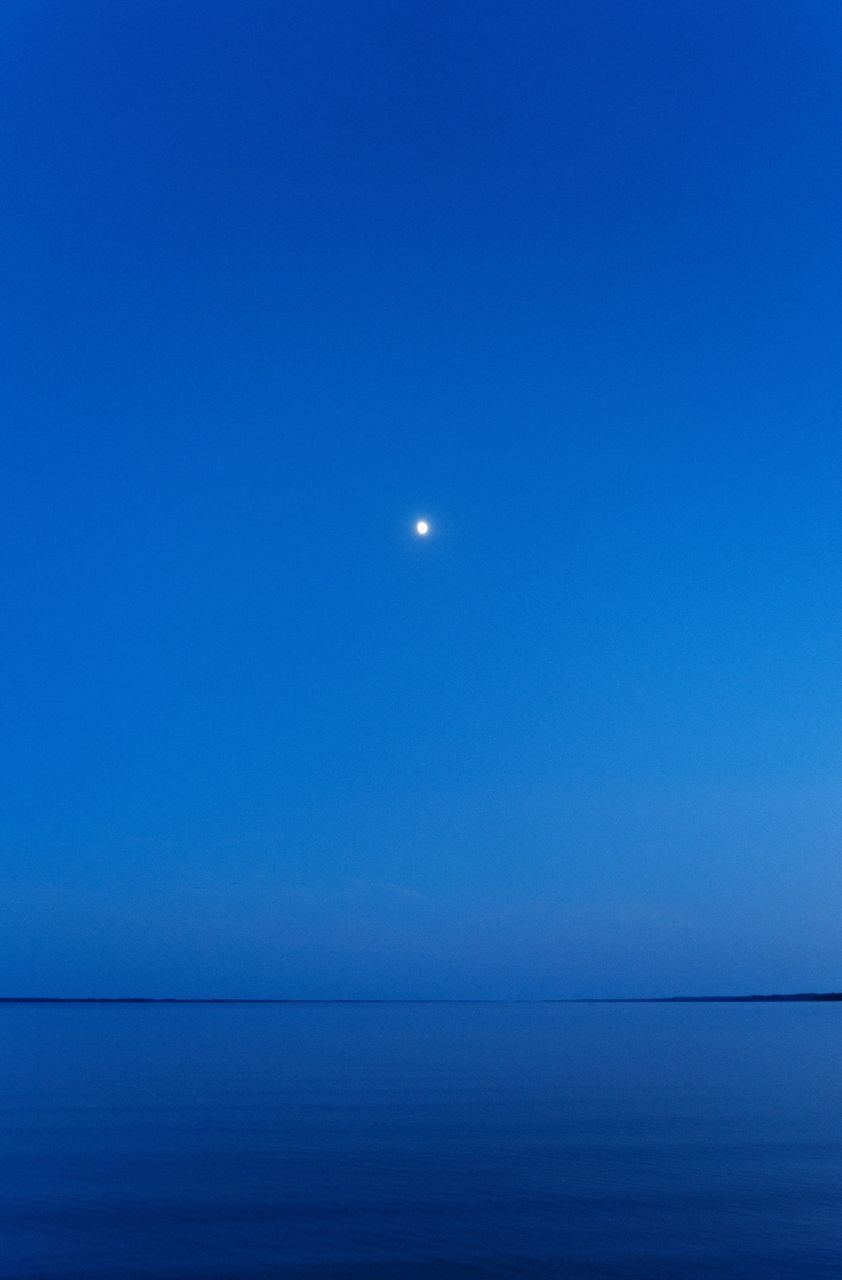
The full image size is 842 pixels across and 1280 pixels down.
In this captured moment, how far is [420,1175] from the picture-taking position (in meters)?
21.6

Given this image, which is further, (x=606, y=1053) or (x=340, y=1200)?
(x=606, y=1053)

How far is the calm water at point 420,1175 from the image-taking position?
50.7 ft

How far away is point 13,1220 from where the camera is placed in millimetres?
17547

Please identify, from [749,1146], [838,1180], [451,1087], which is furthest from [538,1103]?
[838,1180]

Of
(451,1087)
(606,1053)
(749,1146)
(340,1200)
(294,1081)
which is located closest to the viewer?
(340,1200)

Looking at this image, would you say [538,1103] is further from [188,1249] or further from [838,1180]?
[188,1249]

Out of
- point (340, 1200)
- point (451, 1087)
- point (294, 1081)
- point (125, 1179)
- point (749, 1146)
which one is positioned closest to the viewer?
point (340, 1200)

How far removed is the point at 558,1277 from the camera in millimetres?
14359

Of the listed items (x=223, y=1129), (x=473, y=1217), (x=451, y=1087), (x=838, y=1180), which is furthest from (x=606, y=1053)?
(x=473, y=1217)

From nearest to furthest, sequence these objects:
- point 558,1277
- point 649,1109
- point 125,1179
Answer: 1. point 558,1277
2. point 125,1179
3. point 649,1109

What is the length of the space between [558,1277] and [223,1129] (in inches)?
645

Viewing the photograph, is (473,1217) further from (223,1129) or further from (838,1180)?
(223,1129)

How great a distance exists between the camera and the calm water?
15445 mm

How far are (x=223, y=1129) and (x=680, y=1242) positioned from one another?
1564 cm
